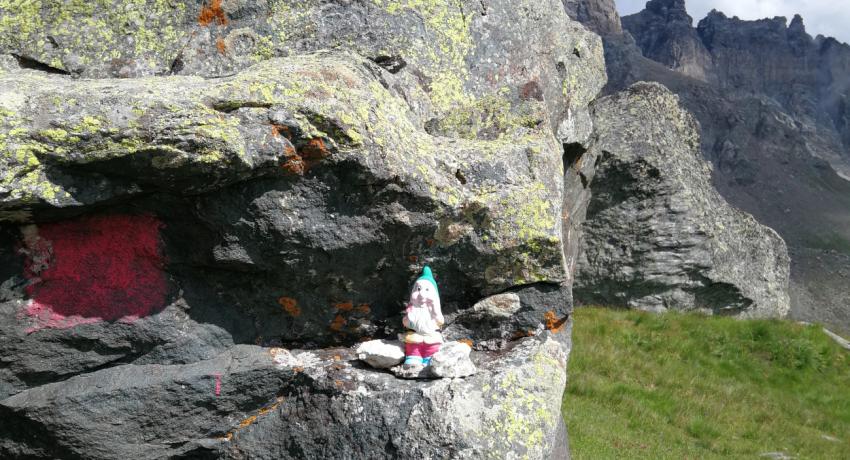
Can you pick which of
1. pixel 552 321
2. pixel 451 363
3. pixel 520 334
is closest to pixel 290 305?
pixel 451 363

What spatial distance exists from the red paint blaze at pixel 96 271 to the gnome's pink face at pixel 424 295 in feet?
9.73

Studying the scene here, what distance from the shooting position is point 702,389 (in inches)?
628

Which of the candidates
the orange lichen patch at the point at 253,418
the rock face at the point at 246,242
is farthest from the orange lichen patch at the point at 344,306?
the orange lichen patch at the point at 253,418

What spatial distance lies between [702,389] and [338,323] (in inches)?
452

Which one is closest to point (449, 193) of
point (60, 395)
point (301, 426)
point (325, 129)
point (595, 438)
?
point (325, 129)

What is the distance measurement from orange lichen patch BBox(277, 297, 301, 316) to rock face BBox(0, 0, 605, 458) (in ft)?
0.16

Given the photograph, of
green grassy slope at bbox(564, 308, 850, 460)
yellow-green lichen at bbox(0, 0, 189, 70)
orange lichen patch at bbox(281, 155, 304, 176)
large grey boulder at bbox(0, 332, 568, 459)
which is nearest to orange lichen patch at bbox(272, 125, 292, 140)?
orange lichen patch at bbox(281, 155, 304, 176)

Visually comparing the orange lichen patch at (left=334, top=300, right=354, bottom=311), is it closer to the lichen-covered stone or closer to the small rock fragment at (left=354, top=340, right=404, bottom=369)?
the small rock fragment at (left=354, top=340, right=404, bottom=369)

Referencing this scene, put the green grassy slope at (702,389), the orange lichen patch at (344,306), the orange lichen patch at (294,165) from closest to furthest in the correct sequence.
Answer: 1. the orange lichen patch at (294,165)
2. the orange lichen patch at (344,306)
3. the green grassy slope at (702,389)

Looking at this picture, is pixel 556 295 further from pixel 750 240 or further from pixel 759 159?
pixel 759 159

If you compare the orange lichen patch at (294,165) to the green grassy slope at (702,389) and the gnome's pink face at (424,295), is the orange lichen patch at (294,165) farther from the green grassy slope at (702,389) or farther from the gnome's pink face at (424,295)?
the green grassy slope at (702,389)

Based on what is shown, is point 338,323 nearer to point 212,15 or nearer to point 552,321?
point 552,321

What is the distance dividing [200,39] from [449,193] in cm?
436

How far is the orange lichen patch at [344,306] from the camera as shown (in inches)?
322
